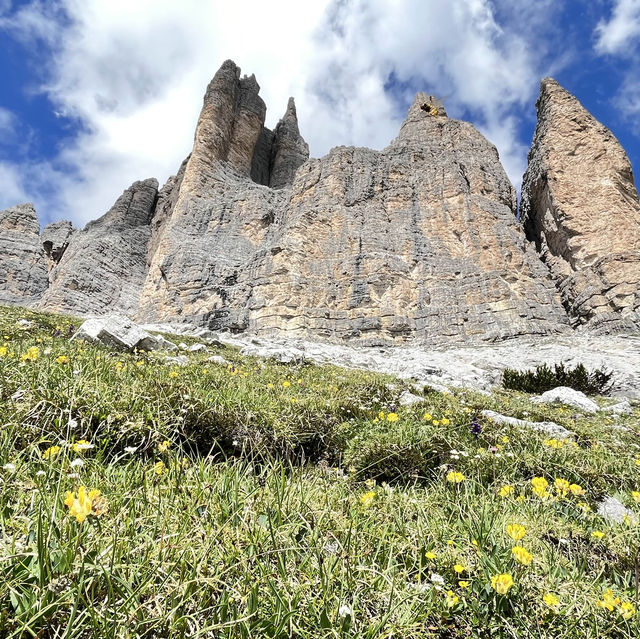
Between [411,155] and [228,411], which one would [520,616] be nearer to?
[228,411]

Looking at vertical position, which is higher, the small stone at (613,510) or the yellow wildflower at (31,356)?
the yellow wildflower at (31,356)

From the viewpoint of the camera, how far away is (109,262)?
190 feet

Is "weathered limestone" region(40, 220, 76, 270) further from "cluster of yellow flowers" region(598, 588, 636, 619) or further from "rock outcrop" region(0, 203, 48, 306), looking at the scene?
"cluster of yellow flowers" region(598, 588, 636, 619)

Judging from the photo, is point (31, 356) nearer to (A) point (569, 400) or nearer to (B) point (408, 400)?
(B) point (408, 400)

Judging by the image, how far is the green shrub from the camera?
12.8m

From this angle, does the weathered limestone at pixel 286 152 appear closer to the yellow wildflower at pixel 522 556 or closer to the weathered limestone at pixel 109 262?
the weathered limestone at pixel 109 262

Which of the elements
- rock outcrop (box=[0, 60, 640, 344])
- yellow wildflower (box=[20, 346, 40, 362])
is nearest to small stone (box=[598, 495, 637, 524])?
yellow wildflower (box=[20, 346, 40, 362])

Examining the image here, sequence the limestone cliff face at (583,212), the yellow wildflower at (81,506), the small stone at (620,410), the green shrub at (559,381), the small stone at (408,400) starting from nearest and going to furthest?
the yellow wildflower at (81,506)
the small stone at (408,400)
the small stone at (620,410)
the green shrub at (559,381)
the limestone cliff face at (583,212)

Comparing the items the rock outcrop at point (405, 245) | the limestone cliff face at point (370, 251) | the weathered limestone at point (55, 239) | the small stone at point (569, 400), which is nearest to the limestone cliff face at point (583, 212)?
the rock outcrop at point (405, 245)

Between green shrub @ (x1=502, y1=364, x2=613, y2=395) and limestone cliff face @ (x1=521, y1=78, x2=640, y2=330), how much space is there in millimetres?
17216

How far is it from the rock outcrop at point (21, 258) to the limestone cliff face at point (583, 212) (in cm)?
7373

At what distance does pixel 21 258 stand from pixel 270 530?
83029 millimetres

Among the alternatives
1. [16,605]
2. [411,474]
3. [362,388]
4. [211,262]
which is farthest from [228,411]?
[211,262]

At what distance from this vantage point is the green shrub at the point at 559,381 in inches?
502
